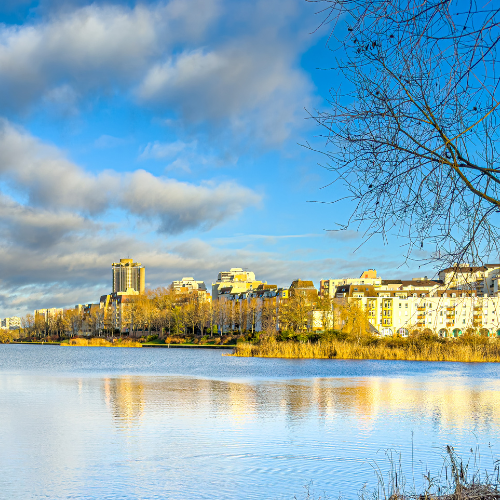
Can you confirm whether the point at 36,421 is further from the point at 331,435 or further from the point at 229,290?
the point at 229,290

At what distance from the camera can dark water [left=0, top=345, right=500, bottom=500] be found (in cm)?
976

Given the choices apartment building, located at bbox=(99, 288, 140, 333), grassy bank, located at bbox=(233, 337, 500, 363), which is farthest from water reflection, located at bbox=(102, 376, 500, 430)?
apartment building, located at bbox=(99, 288, 140, 333)

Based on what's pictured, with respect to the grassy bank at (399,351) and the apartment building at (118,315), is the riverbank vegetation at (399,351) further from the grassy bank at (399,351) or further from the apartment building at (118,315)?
the apartment building at (118,315)

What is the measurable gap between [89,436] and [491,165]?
34.7ft

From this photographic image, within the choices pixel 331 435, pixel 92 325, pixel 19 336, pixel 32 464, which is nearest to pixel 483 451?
pixel 331 435

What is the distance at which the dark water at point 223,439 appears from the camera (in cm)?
976

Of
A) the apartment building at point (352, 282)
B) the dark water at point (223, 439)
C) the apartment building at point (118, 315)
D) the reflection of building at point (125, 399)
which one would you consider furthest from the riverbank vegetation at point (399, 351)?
the apartment building at point (352, 282)

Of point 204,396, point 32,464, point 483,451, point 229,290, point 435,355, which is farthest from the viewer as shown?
point 229,290

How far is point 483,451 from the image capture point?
12.5 m

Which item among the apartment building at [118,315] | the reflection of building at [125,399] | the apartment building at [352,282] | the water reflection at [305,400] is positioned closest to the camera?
the reflection of building at [125,399]

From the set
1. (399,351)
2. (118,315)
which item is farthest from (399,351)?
(118,315)

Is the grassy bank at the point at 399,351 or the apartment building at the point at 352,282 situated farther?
the apartment building at the point at 352,282

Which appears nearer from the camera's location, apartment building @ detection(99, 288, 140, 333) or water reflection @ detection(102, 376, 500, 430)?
water reflection @ detection(102, 376, 500, 430)

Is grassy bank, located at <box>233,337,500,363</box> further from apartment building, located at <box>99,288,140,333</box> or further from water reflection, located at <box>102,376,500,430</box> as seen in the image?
apartment building, located at <box>99,288,140,333</box>
